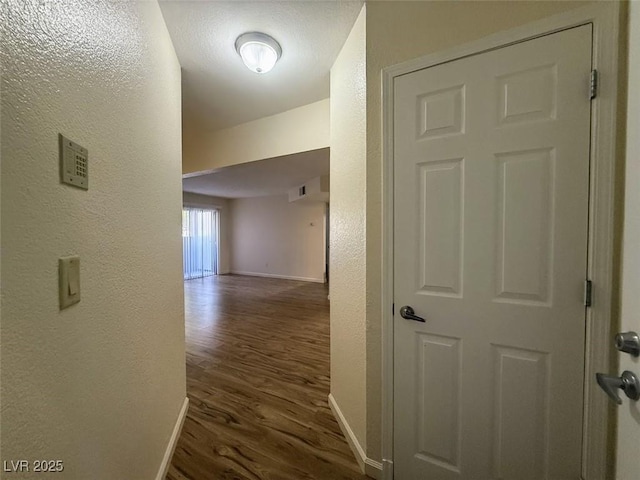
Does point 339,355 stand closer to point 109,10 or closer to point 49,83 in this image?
point 49,83

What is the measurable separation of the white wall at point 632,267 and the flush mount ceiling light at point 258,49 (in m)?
1.57

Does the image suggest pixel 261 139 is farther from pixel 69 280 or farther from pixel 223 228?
pixel 223 228

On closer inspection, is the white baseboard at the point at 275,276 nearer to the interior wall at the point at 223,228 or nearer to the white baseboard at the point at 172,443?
the interior wall at the point at 223,228

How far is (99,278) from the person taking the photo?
83 cm

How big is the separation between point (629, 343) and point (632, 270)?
211 millimetres

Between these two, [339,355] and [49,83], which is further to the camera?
[339,355]

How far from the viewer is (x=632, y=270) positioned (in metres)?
0.74

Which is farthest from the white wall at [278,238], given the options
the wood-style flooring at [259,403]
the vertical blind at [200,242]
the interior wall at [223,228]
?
the wood-style flooring at [259,403]

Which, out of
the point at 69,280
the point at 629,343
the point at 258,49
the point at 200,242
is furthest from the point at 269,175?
the point at 629,343

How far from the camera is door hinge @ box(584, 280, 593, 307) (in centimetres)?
96

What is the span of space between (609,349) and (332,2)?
6.46ft

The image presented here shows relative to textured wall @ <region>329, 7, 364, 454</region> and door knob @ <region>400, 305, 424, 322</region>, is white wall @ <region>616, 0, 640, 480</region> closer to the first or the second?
door knob @ <region>400, 305, 424, 322</region>

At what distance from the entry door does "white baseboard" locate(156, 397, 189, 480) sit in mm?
1201

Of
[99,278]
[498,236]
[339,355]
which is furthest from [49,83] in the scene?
[339,355]
